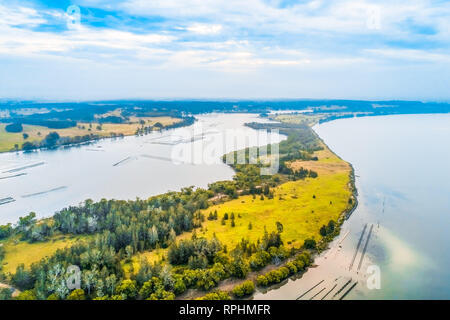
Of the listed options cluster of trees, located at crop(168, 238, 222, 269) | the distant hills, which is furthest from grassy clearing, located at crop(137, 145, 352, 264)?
the distant hills

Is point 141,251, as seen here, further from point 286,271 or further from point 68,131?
point 68,131

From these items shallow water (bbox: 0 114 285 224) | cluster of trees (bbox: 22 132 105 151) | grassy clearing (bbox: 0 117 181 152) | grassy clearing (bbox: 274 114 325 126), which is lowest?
shallow water (bbox: 0 114 285 224)

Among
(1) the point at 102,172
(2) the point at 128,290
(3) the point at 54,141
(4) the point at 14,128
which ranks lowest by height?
(2) the point at 128,290

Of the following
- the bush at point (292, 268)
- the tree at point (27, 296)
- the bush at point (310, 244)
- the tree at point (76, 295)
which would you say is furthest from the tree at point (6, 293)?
the bush at point (310, 244)

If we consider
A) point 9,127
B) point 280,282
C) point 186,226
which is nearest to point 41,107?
point 9,127

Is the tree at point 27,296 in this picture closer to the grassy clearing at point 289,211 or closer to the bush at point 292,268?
the grassy clearing at point 289,211

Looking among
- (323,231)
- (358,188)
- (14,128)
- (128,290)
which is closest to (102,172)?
(128,290)

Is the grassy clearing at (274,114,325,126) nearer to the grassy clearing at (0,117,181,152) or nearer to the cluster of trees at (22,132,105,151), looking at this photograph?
the grassy clearing at (0,117,181,152)
